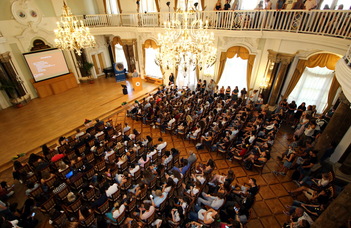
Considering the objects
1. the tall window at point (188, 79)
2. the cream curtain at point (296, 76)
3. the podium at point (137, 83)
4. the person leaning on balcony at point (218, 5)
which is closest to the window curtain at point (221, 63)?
the tall window at point (188, 79)

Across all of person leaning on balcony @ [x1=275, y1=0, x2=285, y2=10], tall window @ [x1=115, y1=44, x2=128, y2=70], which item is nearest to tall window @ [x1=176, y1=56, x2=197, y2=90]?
tall window @ [x1=115, y1=44, x2=128, y2=70]

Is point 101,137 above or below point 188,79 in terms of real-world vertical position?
below

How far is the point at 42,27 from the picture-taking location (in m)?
12.0

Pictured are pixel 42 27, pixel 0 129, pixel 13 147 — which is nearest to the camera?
pixel 13 147

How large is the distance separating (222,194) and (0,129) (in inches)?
446

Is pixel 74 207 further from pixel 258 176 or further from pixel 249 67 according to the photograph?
pixel 249 67

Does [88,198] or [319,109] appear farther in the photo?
[319,109]

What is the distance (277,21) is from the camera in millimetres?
8391

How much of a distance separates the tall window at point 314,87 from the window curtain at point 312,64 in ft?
1.03

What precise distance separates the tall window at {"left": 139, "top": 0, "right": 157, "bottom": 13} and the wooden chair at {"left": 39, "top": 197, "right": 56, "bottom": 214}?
12707 mm

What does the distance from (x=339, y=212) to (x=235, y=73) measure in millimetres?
9401

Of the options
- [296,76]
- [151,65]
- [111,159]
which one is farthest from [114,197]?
[151,65]

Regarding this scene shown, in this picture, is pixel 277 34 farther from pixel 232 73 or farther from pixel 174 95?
pixel 174 95

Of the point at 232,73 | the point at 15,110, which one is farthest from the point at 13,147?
the point at 232,73
